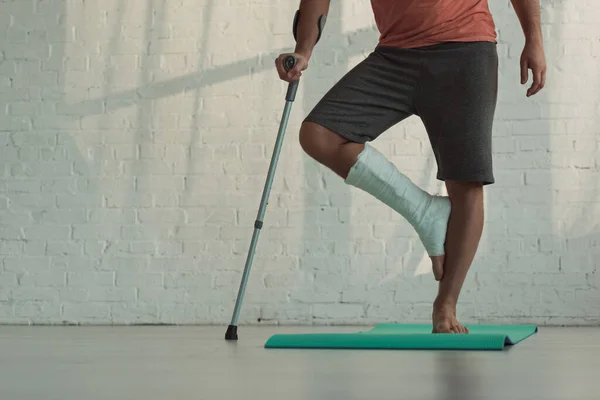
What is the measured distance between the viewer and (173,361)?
2061 mm

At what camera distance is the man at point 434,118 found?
2699 millimetres

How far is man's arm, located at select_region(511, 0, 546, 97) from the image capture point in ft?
9.14

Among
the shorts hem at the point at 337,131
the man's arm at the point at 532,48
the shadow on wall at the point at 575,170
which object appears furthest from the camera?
the shadow on wall at the point at 575,170

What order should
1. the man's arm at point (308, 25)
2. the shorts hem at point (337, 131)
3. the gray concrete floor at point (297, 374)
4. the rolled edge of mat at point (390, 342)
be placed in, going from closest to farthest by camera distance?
the gray concrete floor at point (297, 374)
the rolled edge of mat at point (390, 342)
the shorts hem at point (337, 131)
the man's arm at point (308, 25)

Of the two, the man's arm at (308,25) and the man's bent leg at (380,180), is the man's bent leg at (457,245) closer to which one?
the man's bent leg at (380,180)

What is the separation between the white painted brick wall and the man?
1774mm

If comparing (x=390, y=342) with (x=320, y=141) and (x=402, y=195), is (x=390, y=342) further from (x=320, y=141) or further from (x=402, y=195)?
(x=320, y=141)

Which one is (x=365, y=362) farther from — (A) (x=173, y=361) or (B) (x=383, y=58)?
(B) (x=383, y=58)

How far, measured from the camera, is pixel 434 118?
274 centimetres

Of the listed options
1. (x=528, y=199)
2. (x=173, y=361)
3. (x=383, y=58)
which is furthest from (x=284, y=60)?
(x=528, y=199)

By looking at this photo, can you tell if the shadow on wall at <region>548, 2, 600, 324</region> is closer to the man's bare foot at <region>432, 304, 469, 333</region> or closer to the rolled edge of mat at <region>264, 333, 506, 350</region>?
the man's bare foot at <region>432, 304, 469, 333</region>

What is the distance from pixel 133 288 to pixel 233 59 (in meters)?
1.19

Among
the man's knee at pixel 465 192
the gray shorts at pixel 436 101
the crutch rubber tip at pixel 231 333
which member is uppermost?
the gray shorts at pixel 436 101

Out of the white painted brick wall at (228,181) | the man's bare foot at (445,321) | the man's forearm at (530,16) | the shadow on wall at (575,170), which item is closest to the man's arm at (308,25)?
the man's forearm at (530,16)
